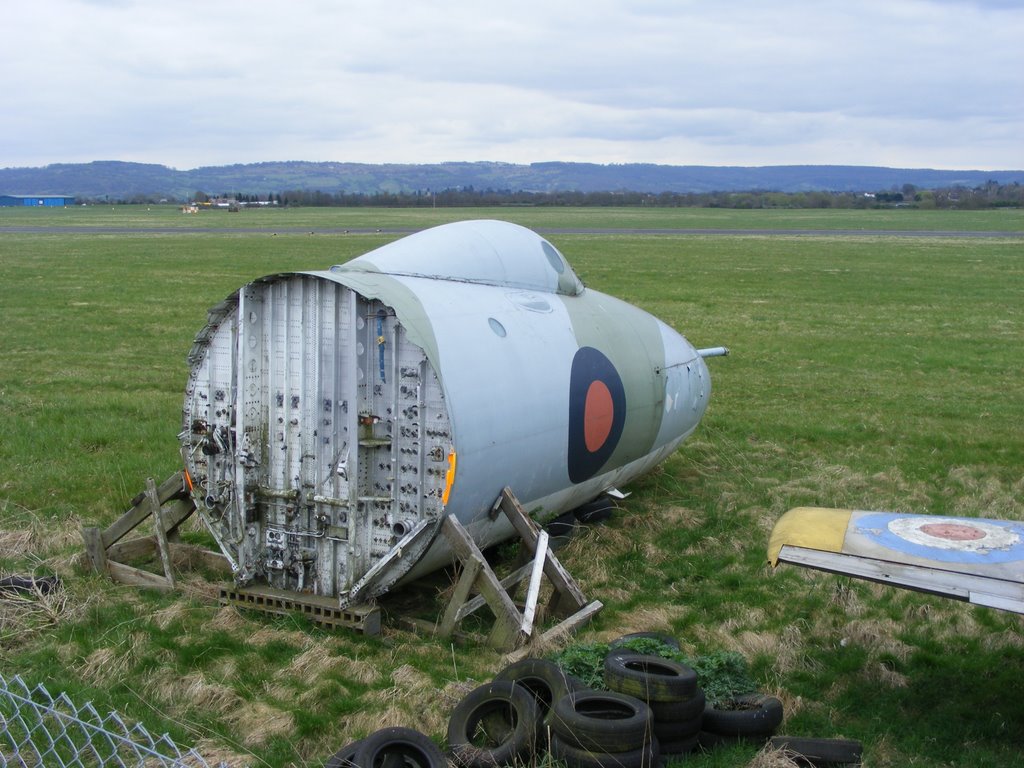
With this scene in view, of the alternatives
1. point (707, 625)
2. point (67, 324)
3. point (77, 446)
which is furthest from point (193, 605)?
point (67, 324)

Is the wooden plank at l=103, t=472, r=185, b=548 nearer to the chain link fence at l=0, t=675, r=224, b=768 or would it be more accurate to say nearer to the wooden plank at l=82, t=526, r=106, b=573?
the wooden plank at l=82, t=526, r=106, b=573

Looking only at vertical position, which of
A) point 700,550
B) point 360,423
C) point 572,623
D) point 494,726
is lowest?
point 700,550

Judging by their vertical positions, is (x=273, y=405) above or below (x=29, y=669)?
above

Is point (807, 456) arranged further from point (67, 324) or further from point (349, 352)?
point (67, 324)

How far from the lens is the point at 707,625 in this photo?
397 inches

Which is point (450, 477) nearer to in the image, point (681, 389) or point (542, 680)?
point (542, 680)

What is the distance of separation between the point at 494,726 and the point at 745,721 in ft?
5.83

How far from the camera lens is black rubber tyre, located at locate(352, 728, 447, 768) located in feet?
21.7

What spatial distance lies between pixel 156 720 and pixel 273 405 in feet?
10.3

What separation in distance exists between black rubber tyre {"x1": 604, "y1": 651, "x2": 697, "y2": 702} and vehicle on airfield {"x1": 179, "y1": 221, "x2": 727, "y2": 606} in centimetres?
239

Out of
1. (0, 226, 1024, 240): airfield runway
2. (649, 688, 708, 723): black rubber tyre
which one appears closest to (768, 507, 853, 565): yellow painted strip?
(649, 688, 708, 723): black rubber tyre

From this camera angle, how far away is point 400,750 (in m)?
6.71

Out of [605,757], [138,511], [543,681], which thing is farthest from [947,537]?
[138,511]

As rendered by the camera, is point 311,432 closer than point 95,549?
Yes
